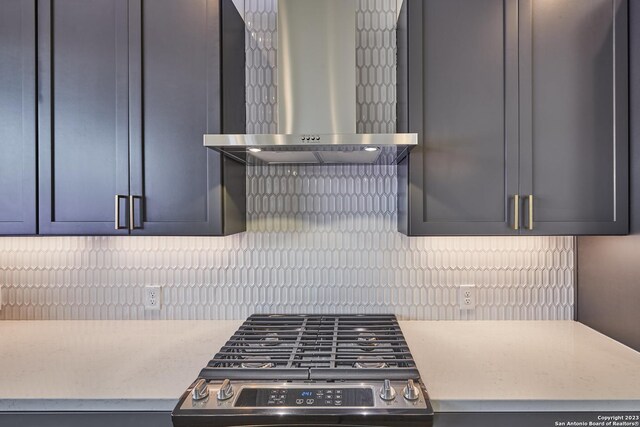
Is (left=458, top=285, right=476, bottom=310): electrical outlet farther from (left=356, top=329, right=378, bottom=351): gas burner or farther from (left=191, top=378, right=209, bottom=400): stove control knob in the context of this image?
(left=191, top=378, right=209, bottom=400): stove control knob

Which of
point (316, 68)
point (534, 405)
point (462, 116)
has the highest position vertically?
point (316, 68)

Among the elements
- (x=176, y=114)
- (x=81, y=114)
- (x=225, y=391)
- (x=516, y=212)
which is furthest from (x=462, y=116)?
(x=81, y=114)

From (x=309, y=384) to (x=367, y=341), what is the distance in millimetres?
368

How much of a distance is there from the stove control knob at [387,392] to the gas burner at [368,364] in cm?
13

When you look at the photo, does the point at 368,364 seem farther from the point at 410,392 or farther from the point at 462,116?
the point at 462,116

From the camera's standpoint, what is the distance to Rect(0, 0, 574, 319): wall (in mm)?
1885

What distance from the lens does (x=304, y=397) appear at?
1168 millimetres

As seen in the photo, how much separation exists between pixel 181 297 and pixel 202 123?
88 cm

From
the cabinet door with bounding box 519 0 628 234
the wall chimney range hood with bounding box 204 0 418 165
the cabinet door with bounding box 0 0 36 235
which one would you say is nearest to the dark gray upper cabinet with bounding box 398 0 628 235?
the cabinet door with bounding box 519 0 628 234

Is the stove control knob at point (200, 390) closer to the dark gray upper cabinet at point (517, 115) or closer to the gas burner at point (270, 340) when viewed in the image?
the gas burner at point (270, 340)

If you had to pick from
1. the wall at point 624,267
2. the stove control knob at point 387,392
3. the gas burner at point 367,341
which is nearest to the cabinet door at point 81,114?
the gas burner at point 367,341

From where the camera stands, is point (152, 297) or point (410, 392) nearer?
point (410, 392)

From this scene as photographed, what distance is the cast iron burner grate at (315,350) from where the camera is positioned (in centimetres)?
127

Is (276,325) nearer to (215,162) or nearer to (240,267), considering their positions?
(240,267)
